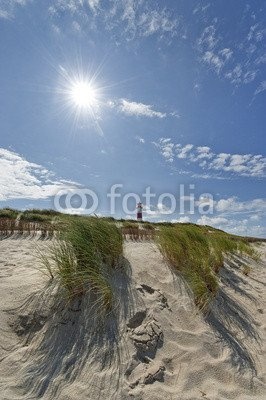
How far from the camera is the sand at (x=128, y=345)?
9.71 ft

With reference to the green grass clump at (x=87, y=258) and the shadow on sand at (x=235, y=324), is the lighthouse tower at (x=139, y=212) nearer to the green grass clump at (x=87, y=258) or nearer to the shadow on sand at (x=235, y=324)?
the shadow on sand at (x=235, y=324)

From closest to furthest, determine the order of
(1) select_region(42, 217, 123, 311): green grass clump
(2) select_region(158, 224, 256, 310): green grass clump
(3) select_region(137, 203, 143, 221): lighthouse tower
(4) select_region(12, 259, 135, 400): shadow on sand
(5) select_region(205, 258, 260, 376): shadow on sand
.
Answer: (4) select_region(12, 259, 135, 400): shadow on sand → (5) select_region(205, 258, 260, 376): shadow on sand → (1) select_region(42, 217, 123, 311): green grass clump → (2) select_region(158, 224, 256, 310): green grass clump → (3) select_region(137, 203, 143, 221): lighthouse tower

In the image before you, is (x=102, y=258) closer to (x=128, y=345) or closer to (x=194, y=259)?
(x=128, y=345)

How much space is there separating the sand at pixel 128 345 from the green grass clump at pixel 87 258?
0.17 m

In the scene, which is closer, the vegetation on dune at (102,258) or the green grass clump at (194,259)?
the vegetation on dune at (102,258)

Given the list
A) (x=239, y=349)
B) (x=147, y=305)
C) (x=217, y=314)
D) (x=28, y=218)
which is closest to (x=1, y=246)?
(x=147, y=305)

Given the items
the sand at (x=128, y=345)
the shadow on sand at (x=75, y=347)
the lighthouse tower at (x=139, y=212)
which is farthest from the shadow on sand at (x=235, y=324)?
the lighthouse tower at (x=139, y=212)

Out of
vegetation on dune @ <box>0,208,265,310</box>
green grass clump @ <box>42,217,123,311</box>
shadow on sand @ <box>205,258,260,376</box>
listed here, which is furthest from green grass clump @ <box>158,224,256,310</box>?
green grass clump @ <box>42,217,123,311</box>

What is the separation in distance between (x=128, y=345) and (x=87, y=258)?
1252 mm

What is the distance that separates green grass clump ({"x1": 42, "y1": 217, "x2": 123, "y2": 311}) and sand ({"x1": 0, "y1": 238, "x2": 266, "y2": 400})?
0.17 meters

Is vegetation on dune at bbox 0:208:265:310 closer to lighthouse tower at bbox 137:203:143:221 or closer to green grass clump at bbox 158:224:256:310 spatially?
green grass clump at bbox 158:224:256:310

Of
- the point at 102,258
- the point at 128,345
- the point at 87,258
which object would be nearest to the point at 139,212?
the point at 102,258

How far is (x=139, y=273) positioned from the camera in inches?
193

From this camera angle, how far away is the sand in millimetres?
2961
